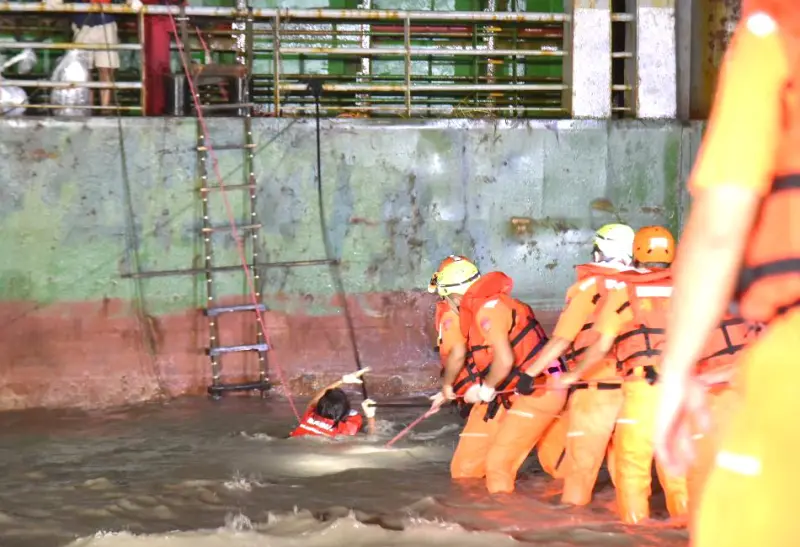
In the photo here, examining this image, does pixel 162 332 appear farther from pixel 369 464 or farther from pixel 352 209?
pixel 369 464

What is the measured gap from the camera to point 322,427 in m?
8.87

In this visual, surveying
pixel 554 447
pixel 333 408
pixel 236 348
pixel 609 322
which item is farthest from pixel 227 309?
pixel 609 322

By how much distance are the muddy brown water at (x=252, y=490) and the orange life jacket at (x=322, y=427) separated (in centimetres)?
11

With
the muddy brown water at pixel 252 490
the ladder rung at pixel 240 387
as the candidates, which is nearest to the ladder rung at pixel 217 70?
the ladder rung at pixel 240 387

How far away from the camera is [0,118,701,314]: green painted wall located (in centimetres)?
1009

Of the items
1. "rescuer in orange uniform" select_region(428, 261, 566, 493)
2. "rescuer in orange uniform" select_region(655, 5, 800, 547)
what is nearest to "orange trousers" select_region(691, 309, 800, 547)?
"rescuer in orange uniform" select_region(655, 5, 800, 547)

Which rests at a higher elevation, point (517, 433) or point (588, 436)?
point (588, 436)

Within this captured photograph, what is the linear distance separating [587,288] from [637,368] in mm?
711

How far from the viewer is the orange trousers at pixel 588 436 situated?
22.0 ft

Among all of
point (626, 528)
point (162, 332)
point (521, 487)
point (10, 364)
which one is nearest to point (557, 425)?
point (521, 487)

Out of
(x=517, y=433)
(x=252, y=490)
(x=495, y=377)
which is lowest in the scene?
(x=252, y=490)

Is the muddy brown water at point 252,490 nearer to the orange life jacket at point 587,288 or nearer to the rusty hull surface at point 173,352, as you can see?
the rusty hull surface at point 173,352

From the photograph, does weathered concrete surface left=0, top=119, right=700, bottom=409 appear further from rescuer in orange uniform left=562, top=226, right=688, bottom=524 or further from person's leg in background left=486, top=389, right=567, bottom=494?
rescuer in orange uniform left=562, top=226, right=688, bottom=524

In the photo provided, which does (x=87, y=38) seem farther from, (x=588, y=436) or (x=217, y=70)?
(x=588, y=436)
